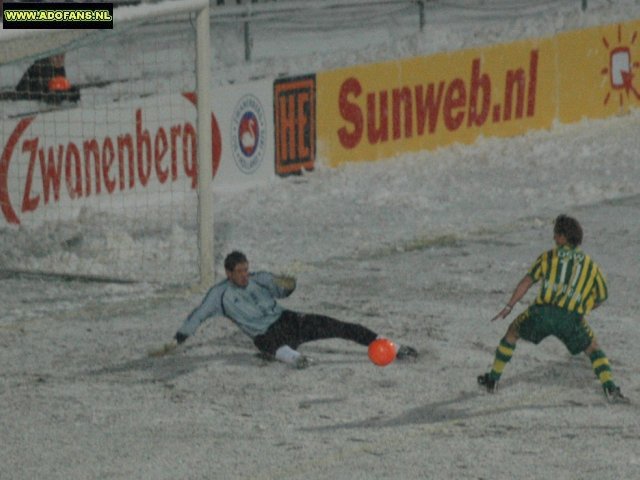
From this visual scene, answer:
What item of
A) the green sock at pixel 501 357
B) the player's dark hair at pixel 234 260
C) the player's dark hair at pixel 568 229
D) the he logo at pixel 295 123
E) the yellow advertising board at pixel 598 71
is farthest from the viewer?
the yellow advertising board at pixel 598 71

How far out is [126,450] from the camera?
1027 centimetres

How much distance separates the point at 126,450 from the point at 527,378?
122 inches

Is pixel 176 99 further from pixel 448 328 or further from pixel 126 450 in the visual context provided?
pixel 126 450

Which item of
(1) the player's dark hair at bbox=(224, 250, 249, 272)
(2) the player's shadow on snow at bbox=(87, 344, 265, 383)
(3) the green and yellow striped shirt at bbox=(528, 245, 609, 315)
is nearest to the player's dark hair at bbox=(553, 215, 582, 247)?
(3) the green and yellow striped shirt at bbox=(528, 245, 609, 315)

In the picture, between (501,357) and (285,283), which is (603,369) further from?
(285,283)

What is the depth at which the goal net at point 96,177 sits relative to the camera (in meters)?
15.5

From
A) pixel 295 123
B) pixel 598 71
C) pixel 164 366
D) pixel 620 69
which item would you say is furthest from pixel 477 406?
pixel 620 69

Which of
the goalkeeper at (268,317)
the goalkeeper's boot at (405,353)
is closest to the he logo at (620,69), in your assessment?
the goalkeeper's boot at (405,353)

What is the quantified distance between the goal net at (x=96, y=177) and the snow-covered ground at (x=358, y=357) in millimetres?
390

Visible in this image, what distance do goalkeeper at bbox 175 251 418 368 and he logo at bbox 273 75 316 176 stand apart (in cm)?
751

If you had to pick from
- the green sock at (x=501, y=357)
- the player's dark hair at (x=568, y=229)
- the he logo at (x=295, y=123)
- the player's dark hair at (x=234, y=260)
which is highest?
the he logo at (x=295, y=123)

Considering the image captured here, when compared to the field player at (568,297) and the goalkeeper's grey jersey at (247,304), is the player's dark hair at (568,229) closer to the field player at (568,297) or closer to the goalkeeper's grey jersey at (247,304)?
the field player at (568,297)

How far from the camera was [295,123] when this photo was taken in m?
19.8

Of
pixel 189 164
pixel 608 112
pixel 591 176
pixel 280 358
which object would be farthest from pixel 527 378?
pixel 608 112
